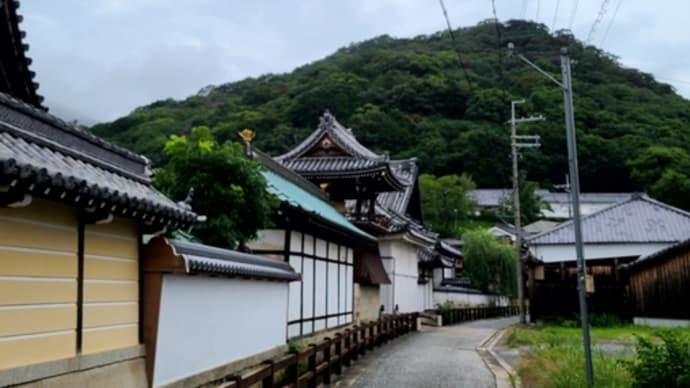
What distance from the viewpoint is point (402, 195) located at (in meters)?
38.8

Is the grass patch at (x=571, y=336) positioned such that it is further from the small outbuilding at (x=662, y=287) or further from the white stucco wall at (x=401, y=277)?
the white stucco wall at (x=401, y=277)

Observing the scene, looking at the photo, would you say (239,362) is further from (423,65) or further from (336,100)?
(423,65)

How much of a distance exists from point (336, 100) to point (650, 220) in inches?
1848

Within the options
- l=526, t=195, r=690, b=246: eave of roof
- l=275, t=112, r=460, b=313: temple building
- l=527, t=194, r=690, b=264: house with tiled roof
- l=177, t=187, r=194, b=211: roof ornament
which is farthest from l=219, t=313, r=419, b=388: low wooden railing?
l=526, t=195, r=690, b=246: eave of roof

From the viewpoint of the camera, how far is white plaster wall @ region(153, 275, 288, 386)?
8336mm

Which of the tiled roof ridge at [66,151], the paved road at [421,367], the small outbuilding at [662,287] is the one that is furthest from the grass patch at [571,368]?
the small outbuilding at [662,287]

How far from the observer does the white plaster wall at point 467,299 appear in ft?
148

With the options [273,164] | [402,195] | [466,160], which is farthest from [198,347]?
[466,160]

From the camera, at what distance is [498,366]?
15.8 m

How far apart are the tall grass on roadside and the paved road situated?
973mm

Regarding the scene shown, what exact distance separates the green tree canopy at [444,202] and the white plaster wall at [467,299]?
21906 mm

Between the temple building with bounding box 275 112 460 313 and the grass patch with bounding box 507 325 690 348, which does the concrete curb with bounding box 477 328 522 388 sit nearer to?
the grass patch with bounding box 507 325 690 348

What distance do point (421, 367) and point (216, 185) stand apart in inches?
275

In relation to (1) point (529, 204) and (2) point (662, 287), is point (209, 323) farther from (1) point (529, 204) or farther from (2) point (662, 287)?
(1) point (529, 204)
